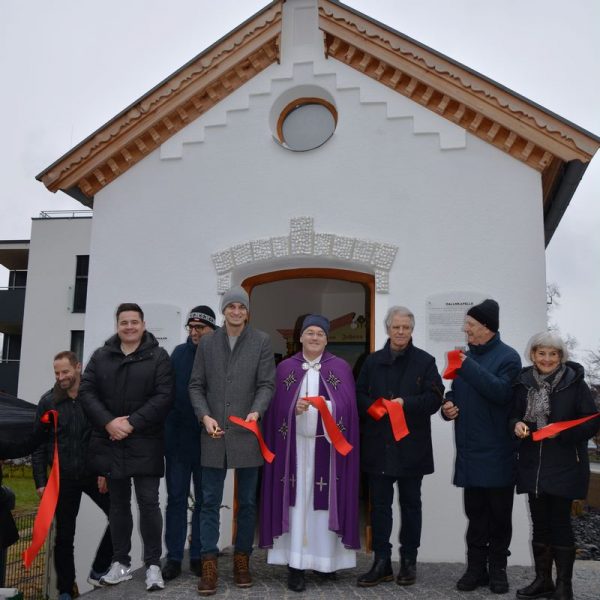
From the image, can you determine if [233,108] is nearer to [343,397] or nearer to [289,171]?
[289,171]

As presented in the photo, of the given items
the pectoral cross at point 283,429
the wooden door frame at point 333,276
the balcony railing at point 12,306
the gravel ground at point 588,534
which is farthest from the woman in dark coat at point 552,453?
the balcony railing at point 12,306

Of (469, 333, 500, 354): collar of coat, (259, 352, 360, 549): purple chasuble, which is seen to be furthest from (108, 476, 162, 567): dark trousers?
(469, 333, 500, 354): collar of coat

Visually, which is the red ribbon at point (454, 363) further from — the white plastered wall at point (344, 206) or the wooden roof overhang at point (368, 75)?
the wooden roof overhang at point (368, 75)

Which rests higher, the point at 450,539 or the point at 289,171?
the point at 289,171

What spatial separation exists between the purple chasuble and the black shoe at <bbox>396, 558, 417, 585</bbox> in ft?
1.23

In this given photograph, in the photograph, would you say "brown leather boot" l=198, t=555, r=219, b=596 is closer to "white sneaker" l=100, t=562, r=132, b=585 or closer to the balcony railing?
"white sneaker" l=100, t=562, r=132, b=585

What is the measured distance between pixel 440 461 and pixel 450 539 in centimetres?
71

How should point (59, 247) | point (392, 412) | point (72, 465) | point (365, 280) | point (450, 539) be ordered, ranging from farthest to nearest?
point (59, 247), point (365, 280), point (450, 539), point (72, 465), point (392, 412)

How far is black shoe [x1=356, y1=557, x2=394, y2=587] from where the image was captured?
4.74m

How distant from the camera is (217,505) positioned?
4.69m

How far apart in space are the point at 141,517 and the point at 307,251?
10.4ft

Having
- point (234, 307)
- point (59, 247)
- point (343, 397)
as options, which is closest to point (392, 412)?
point (343, 397)

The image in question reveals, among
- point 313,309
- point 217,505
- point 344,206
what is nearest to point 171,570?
point 217,505

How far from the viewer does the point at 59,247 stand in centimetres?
2484
